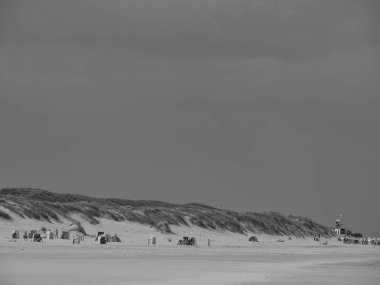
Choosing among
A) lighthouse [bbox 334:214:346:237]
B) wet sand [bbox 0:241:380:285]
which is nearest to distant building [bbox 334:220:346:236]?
lighthouse [bbox 334:214:346:237]

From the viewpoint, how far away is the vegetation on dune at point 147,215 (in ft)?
194

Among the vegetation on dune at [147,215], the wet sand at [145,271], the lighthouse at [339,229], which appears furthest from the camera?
the lighthouse at [339,229]

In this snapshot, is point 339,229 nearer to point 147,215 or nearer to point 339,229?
point 339,229

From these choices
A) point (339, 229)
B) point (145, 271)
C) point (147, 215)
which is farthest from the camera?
point (339, 229)

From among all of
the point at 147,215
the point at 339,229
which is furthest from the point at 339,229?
the point at 147,215

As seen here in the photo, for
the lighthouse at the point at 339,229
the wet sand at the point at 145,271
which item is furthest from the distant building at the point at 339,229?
the wet sand at the point at 145,271

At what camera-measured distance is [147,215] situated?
70.8 meters

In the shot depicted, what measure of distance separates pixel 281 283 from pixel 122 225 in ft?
134

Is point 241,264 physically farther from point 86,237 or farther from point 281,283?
point 86,237

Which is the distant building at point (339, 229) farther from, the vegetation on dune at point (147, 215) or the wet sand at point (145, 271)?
the wet sand at point (145, 271)

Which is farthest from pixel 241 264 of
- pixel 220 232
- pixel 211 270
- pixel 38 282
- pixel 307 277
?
pixel 220 232

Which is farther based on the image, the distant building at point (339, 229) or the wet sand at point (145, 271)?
the distant building at point (339, 229)

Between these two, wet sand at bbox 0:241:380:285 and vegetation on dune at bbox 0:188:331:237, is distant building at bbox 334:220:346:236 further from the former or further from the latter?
wet sand at bbox 0:241:380:285

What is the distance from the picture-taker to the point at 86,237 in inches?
2068
